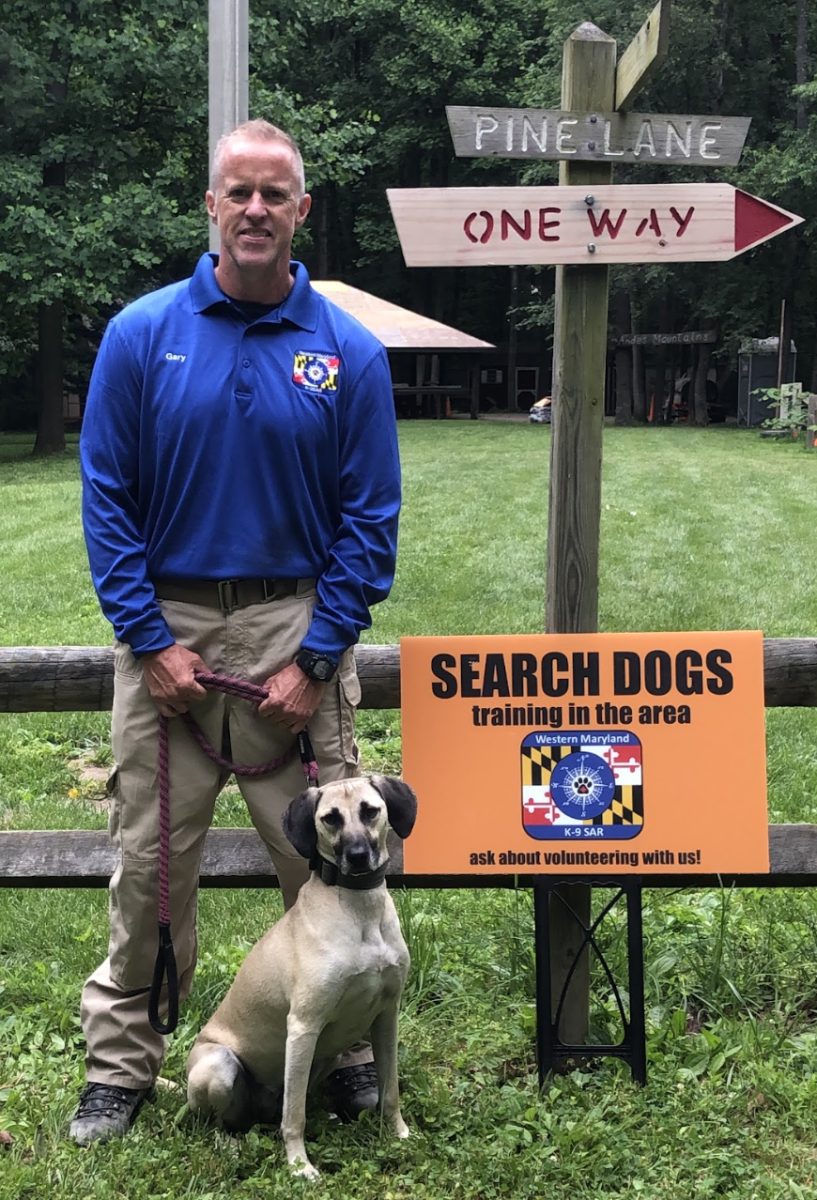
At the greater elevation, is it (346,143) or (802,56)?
(802,56)

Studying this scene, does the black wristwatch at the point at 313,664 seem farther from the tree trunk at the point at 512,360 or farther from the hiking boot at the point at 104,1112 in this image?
the tree trunk at the point at 512,360

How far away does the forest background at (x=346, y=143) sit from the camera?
20.2 m

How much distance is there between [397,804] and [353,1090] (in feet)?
3.07

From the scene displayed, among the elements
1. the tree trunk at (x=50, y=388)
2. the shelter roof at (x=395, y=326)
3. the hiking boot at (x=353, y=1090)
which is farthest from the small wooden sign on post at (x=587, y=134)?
the tree trunk at (x=50, y=388)

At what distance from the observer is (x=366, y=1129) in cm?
310

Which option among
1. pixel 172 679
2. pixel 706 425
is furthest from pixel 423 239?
pixel 706 425

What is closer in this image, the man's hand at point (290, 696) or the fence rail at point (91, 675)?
the man's hand at point (290, 696)

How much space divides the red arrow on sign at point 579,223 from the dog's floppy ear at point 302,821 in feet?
4.77

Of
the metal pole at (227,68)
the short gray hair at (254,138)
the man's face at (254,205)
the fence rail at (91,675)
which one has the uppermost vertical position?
the metal pole at (227,68)

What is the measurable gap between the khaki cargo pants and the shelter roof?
17.6 ft

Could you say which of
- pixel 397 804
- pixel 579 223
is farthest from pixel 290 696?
pixel 579 223

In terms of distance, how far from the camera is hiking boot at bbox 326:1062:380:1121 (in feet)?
10.5

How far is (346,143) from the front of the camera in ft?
79.9

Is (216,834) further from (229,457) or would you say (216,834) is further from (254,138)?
(254,138)
